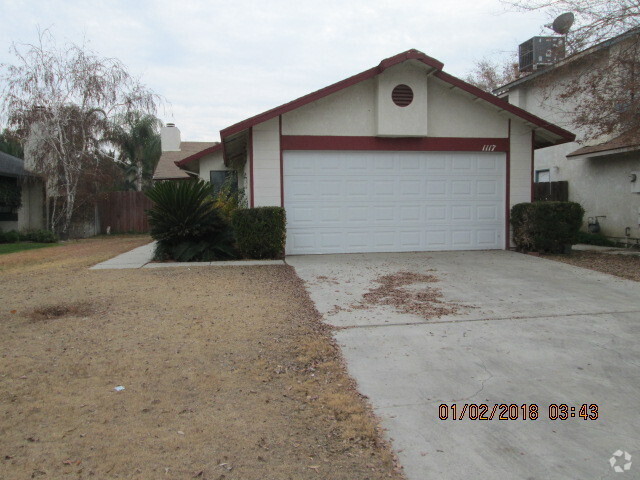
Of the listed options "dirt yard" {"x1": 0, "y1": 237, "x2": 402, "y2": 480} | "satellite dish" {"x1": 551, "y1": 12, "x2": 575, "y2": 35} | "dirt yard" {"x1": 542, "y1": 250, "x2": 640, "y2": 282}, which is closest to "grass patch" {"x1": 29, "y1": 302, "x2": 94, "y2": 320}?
"dirt yard" {"x1": 0, "y1": 237, "x2": 402, "y2": 480}

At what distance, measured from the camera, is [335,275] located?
861 centimetres

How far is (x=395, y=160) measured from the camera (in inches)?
454

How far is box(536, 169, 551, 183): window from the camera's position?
16484 millimetres

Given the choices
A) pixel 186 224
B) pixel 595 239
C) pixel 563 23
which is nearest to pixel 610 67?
pixel 563 23

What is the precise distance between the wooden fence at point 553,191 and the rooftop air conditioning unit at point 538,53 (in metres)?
3.67

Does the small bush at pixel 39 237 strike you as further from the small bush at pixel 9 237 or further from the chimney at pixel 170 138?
the chimney at pixel 170 138

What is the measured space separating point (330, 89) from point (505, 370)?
8030 millimetres

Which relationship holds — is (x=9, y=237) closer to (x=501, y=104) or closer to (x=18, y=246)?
(x=18, y=246)

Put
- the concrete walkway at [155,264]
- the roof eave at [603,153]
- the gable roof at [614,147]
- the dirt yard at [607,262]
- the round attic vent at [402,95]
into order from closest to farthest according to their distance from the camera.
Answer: the dirt yard at [607,262], the concrete walkway at [155,264], the gable roof at [614,147], the round attic vent at [402,95], the roof eave at [603,153]

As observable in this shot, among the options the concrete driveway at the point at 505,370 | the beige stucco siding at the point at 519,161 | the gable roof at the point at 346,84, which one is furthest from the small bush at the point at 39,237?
the beige stucco siding at the point at 519,161

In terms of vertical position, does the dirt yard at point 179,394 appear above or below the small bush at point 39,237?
below

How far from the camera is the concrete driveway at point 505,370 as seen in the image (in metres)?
2.86

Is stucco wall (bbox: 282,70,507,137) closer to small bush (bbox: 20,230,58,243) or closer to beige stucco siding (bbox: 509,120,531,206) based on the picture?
beige stucco siding (bbox: 509,120,531,206)
